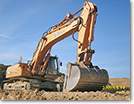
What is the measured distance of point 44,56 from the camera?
32.0 feet

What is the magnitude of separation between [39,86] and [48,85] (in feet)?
1.82

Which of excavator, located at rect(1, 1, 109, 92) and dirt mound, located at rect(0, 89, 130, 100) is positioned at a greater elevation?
excavator, located at rect(1, 1, 109, 92)

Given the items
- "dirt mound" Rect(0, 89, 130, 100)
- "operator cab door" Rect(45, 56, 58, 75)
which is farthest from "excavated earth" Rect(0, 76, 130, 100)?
"operator cab door" Rect(45, 56, 58, 75)

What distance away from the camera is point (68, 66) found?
635 centimetres

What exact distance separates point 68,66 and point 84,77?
3.36 feet

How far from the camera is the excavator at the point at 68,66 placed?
18.9ft

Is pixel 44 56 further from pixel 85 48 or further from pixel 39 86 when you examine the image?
pixel 85 48

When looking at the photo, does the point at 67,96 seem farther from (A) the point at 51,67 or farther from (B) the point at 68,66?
(A) the point at 51,67

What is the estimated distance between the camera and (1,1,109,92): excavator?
18.9ft

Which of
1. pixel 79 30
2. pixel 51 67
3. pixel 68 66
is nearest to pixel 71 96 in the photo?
pixel 68 66

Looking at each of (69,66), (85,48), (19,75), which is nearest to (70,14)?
(85,48)

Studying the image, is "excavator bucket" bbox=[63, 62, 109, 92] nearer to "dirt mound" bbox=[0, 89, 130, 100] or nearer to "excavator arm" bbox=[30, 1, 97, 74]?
"excavator arm" bbox=[30, 1, 97, 74]

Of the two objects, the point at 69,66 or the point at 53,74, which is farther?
the point at 53,74
